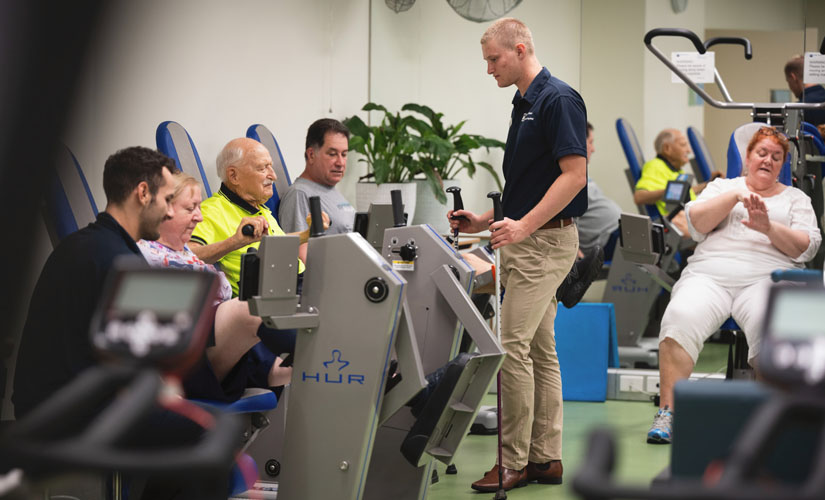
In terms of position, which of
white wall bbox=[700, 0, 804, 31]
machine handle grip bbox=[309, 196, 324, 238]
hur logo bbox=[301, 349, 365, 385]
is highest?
white wall bbox=[700, 0, 804, 31]

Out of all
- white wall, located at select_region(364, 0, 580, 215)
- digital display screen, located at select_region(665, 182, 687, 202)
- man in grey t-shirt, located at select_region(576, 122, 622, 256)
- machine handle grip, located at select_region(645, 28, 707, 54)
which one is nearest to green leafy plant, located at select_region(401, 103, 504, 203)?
white wall, located at select_region(364, 0, 580, 215)

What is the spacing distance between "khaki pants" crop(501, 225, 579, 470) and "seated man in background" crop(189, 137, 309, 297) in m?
0.75

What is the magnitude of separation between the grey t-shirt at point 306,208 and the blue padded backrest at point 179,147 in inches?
14.6

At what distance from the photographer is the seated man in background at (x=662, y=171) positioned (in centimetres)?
632

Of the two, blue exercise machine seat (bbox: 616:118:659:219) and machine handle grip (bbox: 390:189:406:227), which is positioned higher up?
blue exercise machine seat (bbox: 616:118:659:219)

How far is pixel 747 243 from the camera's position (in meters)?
4.05

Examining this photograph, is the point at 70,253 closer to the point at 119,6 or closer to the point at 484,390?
the point at 484,390

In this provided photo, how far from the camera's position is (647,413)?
15.2 ft

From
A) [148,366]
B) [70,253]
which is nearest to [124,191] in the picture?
[70,253]

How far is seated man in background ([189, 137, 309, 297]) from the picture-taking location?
11.3 ft

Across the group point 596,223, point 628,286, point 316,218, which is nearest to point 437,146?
point 596,223

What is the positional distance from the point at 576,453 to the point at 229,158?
176cm

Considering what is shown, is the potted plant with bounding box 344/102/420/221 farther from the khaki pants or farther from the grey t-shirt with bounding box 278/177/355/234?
the khaki pants

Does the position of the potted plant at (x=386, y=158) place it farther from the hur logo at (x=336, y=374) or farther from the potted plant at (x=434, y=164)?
the hur logo at (x=336, y=374)
